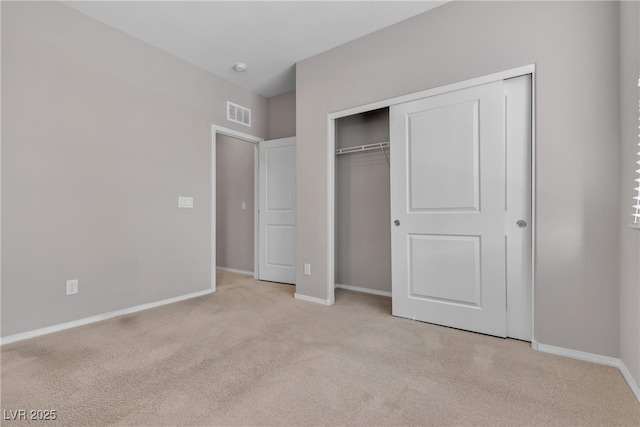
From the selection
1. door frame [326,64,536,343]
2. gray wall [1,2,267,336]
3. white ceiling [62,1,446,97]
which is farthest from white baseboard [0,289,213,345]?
white ceiling [62,1,446,97]

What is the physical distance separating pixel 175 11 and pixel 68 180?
5.49ft

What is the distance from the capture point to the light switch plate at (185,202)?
3.32 metres

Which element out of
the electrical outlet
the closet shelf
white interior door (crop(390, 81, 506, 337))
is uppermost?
the closet shelf

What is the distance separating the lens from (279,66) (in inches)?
138

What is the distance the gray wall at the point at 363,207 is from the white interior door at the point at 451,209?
28.0 inches

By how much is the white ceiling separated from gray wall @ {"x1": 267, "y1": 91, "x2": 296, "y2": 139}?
0.81m

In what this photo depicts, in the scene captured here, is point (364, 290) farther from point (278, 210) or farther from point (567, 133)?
point (567, 133)

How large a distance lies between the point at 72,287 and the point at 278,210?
2.30 m

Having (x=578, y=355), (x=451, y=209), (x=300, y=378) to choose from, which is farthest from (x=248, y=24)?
(x=578, y=355)

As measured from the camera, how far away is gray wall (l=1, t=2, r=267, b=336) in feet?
7.25

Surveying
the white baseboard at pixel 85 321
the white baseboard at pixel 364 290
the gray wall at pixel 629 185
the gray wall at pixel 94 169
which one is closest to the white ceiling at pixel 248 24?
the gray wall at pixel 94 169

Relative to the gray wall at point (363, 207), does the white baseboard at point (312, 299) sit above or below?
below

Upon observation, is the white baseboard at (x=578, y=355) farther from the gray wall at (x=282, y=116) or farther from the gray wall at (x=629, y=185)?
the gray wall at (x=282, y=116)

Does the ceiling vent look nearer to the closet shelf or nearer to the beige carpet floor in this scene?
the closet shelf
